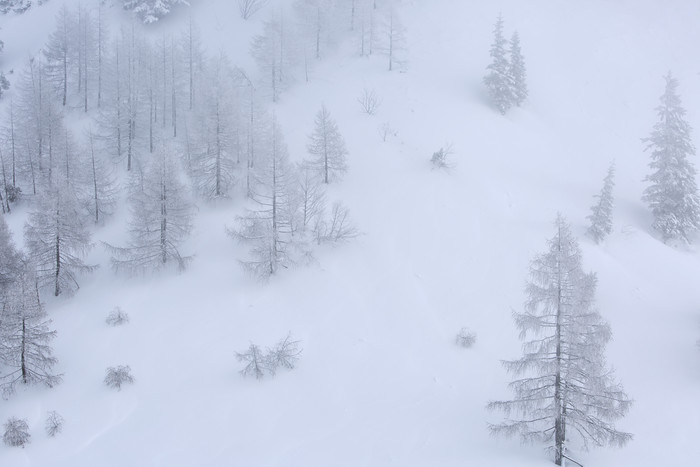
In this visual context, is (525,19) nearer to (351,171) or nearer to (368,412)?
(351,171)

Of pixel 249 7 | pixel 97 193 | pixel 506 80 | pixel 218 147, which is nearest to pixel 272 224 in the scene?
pixel 218 147

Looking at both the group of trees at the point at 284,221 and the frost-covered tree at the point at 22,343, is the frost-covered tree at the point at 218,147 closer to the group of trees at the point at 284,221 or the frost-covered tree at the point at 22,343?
the group of trees at the point at 284,221

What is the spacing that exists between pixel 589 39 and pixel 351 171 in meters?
37.5

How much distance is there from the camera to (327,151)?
113 ft

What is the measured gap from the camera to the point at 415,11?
193ft

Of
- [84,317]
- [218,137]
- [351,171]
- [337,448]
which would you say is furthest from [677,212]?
[84,317]

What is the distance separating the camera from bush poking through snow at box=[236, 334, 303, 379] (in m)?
21.9

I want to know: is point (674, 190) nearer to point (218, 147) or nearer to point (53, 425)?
point (218, 147)

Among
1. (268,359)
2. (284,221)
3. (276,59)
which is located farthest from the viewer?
(276,59)

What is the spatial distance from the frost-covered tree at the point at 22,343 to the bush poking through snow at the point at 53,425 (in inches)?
97.4

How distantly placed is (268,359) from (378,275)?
8678mm

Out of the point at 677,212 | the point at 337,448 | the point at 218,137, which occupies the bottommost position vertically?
the point at 337,448

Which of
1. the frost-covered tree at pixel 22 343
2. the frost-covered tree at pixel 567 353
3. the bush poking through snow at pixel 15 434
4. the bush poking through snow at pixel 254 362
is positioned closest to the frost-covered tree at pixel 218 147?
the frost-covered tree at pixel 22 343

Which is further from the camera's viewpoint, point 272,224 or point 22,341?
point 272,224
